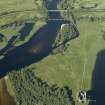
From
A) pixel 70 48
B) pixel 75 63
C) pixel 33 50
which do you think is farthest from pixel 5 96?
pixel 70 48

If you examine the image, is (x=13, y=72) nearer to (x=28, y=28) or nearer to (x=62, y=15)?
(x=28, y=28)

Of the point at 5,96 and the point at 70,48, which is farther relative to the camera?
the point at 70,48

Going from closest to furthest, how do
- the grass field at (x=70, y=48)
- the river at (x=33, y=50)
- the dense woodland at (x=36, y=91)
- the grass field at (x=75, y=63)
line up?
the dense woodland at (x=36, y=91)
the grass field at (x=75, y=63)
the grass field at (x=70, y=48)
the river at (x=33, y=50)

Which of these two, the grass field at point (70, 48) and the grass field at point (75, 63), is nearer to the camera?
the grass field at point (75, 63)

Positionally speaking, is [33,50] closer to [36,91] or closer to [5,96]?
[36,91]

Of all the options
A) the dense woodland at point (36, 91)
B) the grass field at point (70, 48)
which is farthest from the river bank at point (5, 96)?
the dense woodland at point (36, 91)

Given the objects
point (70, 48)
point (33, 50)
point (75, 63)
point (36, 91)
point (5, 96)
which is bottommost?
point (5, 96)

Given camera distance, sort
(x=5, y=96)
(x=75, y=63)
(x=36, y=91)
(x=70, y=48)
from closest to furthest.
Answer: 1. (x=5, y=96)
2. (x=36, y=91)
3. (x=75, y=63)
4. (x=70, y=48)

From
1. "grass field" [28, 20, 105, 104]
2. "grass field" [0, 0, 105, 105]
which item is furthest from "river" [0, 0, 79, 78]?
"grass field" [28, 20, 105, 104]

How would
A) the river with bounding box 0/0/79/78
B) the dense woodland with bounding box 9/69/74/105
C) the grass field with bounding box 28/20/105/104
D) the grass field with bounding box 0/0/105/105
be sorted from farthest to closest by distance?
the river with bounding box 0/0/79/78 < the grass field with bounding box 0/0/105/105 < the grass field with bounding box 28/20/105/104 < the dense woodland with bounding box 9/69/74/105

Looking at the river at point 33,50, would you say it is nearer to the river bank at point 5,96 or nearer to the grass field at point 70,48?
the grass field at point 70,48

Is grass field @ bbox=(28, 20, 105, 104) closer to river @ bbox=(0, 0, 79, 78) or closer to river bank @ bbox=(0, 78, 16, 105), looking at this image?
river @ bbox=(0, 0, 79, 78)
